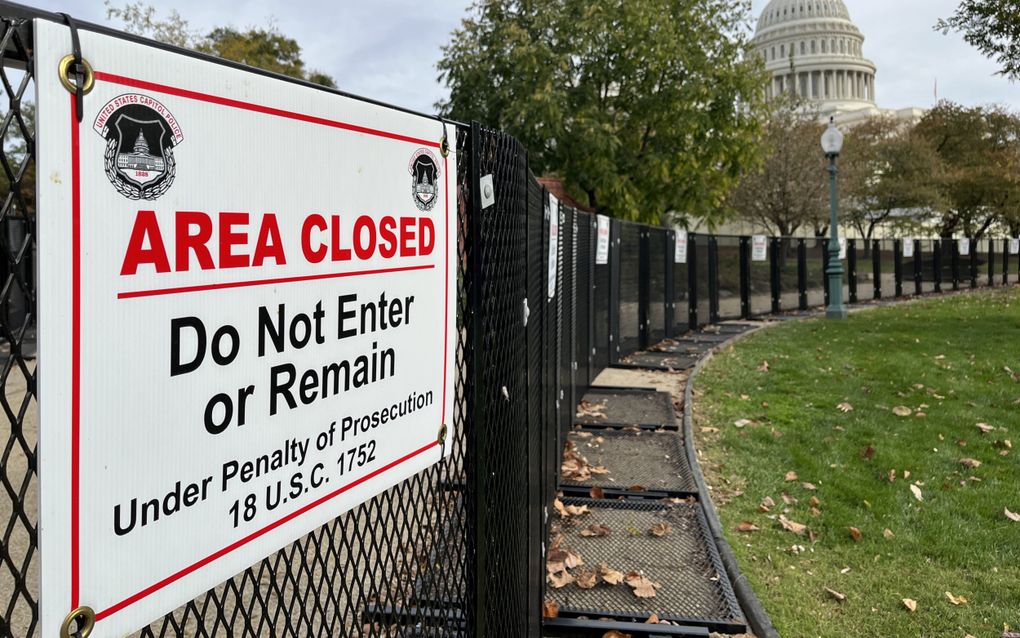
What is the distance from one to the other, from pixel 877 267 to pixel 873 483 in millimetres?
20845

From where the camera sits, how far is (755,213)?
37281 mm

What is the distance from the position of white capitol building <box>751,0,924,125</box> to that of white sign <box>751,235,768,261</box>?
81.1m

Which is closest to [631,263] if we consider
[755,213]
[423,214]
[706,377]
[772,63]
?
[706,377]

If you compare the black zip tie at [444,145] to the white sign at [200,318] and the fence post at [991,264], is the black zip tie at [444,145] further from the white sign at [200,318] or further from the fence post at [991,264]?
the fence post at [991,264]

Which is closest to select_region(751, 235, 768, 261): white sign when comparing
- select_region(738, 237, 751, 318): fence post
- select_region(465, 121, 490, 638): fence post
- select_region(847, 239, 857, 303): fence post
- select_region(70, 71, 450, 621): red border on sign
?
select_region(738, 237, 751, 318): fence post

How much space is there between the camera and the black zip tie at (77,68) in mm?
1029

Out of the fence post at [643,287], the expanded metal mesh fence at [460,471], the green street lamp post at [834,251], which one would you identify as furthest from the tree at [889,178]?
the expanded metal mesh fence at [460,471]

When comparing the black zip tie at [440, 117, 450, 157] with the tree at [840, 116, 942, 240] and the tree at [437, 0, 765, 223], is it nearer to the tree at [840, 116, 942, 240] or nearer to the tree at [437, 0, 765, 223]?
the tree at [437, 0, 765, 223]

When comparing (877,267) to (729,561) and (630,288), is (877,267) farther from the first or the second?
(729,561)

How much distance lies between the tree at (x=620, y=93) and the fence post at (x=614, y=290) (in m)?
9.58

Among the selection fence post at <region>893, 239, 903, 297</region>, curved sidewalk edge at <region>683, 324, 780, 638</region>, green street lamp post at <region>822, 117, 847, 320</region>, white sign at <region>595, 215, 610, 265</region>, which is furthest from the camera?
fence post at <region>893, 239, 903, 297</region>

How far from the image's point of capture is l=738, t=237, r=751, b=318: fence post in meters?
18.7

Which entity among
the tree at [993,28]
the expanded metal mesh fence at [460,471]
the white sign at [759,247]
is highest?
the tree at [993,28]

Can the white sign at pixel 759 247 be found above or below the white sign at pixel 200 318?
above
